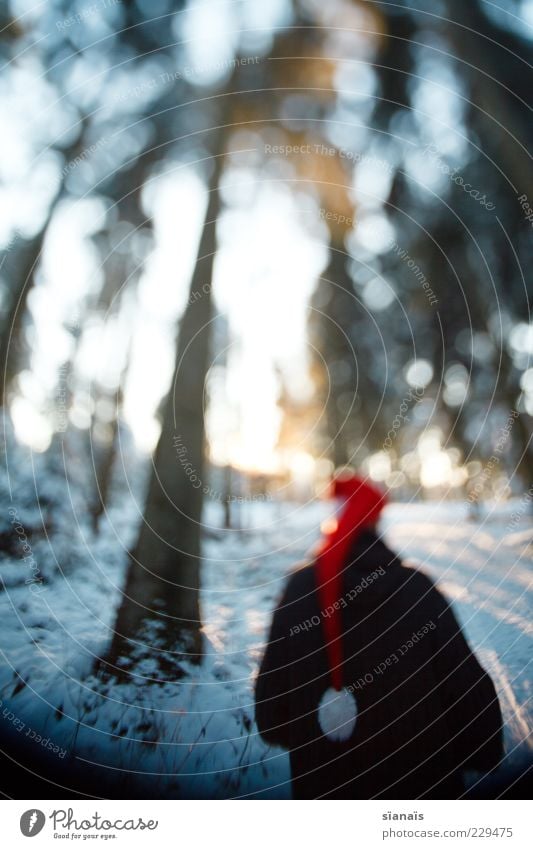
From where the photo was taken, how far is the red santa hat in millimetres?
2172

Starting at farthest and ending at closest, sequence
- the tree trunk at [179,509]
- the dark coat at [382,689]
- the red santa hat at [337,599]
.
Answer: the tree trunk at [179,509] < the red santa hat at [337,599] < the dark coat at [382,689]

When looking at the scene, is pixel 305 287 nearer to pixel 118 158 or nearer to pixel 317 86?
pixel 317 86

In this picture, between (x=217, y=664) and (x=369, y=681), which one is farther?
(x=217, y=664)

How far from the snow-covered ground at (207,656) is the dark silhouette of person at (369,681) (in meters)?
0.15

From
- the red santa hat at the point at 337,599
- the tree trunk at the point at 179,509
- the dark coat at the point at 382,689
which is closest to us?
the dark coat at the point at 382,689

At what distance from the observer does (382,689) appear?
2.16 meters

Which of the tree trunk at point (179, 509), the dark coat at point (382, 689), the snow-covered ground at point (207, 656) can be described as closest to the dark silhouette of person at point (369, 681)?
the dark coat at point (382, 689)

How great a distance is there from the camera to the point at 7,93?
271cm

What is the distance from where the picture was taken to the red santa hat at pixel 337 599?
7.13 ft

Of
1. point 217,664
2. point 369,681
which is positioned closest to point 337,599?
point 369,681

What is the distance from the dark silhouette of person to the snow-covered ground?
5.7 inches

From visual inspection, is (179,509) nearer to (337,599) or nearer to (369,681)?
(337,599)

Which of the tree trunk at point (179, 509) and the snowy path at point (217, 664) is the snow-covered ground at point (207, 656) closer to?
the snowy path at point (217, 664)

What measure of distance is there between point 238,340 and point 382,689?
2.18 metres
